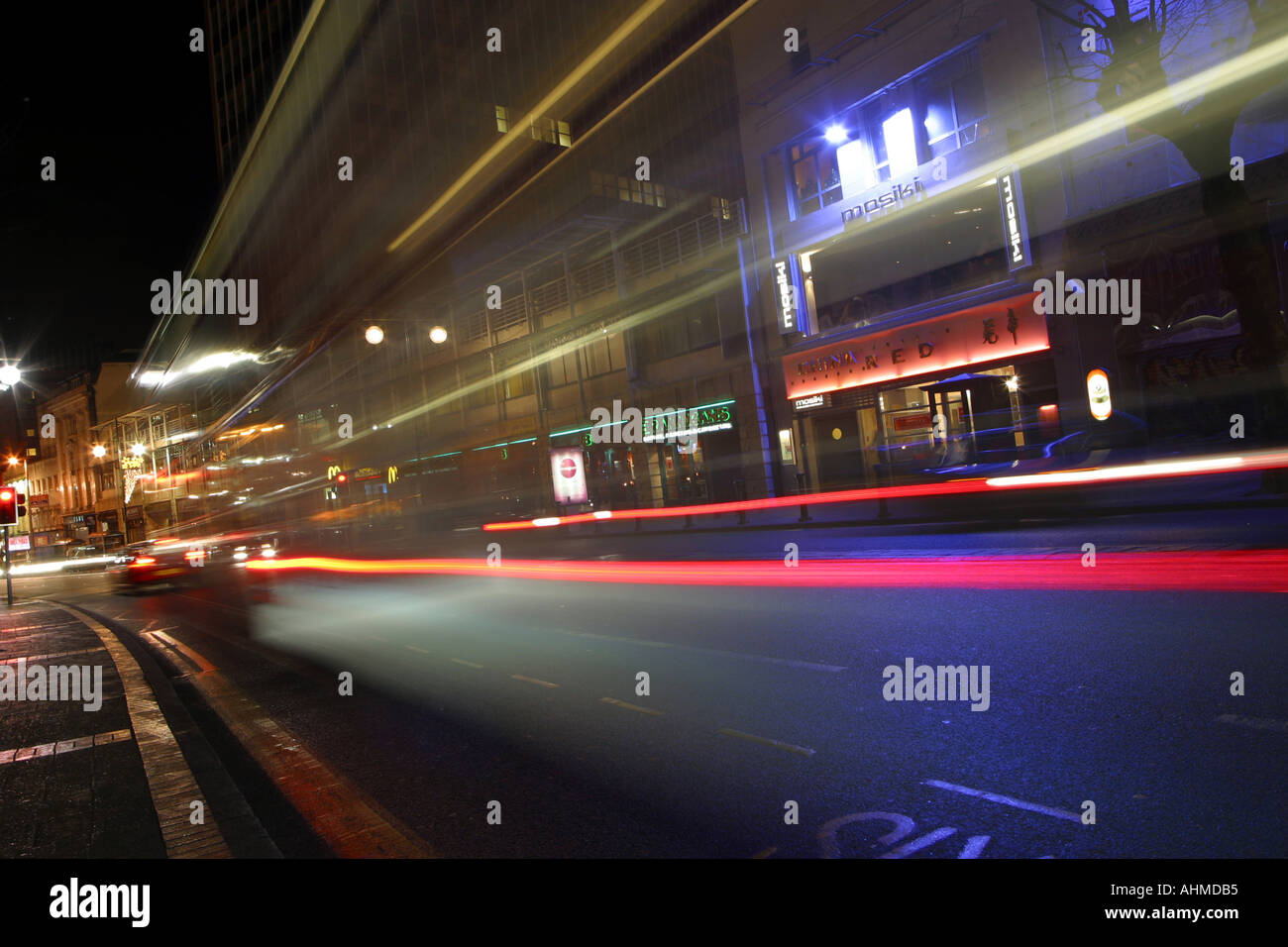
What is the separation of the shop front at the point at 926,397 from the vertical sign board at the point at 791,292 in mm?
1078

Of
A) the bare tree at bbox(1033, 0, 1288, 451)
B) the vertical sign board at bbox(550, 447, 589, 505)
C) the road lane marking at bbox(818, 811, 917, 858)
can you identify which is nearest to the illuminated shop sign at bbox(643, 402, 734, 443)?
the vertical sign board at bbox(550, 447, 589, 505)

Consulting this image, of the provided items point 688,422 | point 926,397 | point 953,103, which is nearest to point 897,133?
point 953,103

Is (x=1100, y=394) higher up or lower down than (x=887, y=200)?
lower down

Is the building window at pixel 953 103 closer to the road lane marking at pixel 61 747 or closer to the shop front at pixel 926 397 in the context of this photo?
the shop front at pixel 926 397

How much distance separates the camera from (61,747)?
5.93 meters

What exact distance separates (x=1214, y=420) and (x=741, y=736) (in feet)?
54.4

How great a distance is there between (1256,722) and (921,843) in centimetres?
240

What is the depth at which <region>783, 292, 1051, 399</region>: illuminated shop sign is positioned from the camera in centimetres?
1969

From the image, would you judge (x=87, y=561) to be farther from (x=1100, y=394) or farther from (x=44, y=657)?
(x=1100, y=394)

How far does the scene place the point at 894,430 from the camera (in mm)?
23656

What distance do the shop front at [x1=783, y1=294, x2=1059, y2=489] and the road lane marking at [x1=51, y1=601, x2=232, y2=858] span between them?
15829 millimetres

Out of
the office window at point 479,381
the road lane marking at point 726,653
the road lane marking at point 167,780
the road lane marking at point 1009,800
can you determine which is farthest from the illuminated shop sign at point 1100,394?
the office window at point 479,381

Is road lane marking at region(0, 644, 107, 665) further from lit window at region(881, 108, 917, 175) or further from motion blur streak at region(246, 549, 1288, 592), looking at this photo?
lit window at region(881, 108, 917, 175)
